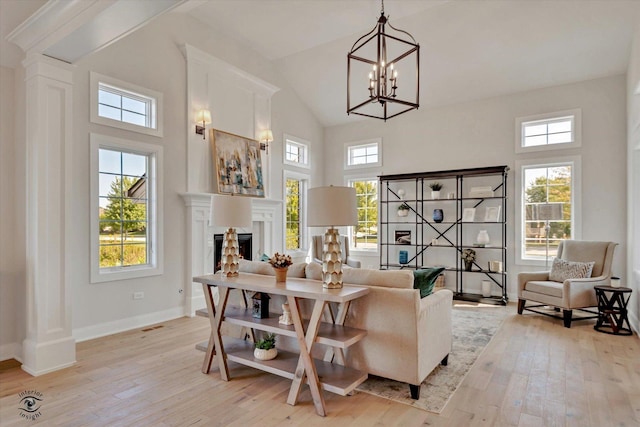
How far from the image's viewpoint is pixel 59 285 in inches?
132

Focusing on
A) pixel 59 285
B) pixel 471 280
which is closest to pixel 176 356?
pixel 59 285

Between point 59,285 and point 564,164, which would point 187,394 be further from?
point 564,164

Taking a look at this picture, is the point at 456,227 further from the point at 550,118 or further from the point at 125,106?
the point at 125,106

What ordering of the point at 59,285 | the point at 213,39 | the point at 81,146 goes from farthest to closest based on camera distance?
the point at 213,39 < the point at 81,146 < the point at 59,285

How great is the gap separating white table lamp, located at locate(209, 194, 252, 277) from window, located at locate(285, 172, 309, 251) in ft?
12.7

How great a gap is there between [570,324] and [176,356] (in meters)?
4.63

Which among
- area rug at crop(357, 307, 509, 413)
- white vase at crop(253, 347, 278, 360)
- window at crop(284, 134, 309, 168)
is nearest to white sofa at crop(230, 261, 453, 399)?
area rug at crop(357, 307, 509, 413)

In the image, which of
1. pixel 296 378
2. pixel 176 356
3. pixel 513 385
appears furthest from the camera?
pixel 176 356

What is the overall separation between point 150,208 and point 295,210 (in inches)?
127

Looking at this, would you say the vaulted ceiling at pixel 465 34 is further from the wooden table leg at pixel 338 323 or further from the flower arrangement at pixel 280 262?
the wooden table leg at pixel 338 323

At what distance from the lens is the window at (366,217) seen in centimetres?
774

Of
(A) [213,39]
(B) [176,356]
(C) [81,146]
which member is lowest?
(B) [176,356]

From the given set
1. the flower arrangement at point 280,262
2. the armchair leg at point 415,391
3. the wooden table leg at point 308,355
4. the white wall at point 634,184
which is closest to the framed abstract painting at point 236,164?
the flower arrangement at point 280,262

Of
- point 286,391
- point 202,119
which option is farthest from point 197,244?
point 286,391
